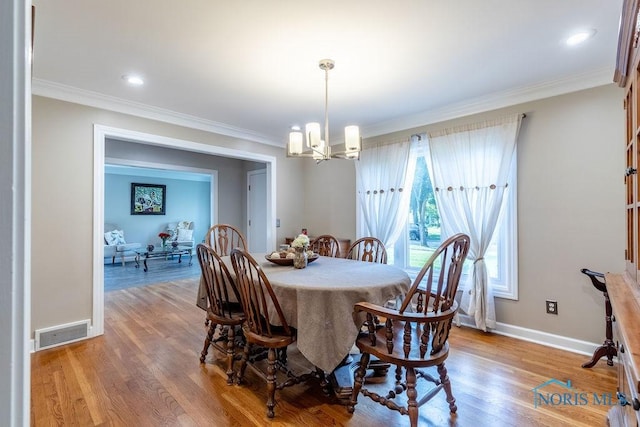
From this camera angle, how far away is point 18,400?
0.41m

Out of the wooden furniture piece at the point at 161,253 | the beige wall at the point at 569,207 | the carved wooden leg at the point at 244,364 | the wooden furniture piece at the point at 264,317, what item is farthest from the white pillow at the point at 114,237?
the beige wall at the point at 569,207

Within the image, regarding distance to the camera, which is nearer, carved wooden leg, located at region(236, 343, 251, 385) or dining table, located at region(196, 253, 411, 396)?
dining table, located at region(196, 253, 411, 396)

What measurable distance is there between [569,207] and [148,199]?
29.8 ft

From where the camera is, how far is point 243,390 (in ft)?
7.00

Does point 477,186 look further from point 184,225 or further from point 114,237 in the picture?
Result: point 184,225

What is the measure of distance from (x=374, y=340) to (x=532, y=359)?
1.70m

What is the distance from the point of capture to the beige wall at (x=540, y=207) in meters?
2.56

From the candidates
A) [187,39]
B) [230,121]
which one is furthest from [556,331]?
[230,121]

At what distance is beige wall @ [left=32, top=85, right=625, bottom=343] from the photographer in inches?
101

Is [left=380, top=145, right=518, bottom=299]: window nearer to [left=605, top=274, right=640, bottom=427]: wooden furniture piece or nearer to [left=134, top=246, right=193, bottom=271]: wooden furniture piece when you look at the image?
[left=605, top=274, right=640, bottom=427]: wooden furniture piece

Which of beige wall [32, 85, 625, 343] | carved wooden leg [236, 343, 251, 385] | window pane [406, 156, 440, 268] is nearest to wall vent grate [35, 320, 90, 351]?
beige wall [32, 85, 625, 343]

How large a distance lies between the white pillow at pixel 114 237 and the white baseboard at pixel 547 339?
7641 millimetres

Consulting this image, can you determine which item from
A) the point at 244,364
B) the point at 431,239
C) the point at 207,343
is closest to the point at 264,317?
the point at 244,364

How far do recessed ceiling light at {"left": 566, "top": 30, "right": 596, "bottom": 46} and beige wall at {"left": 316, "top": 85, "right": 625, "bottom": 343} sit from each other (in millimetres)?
728
